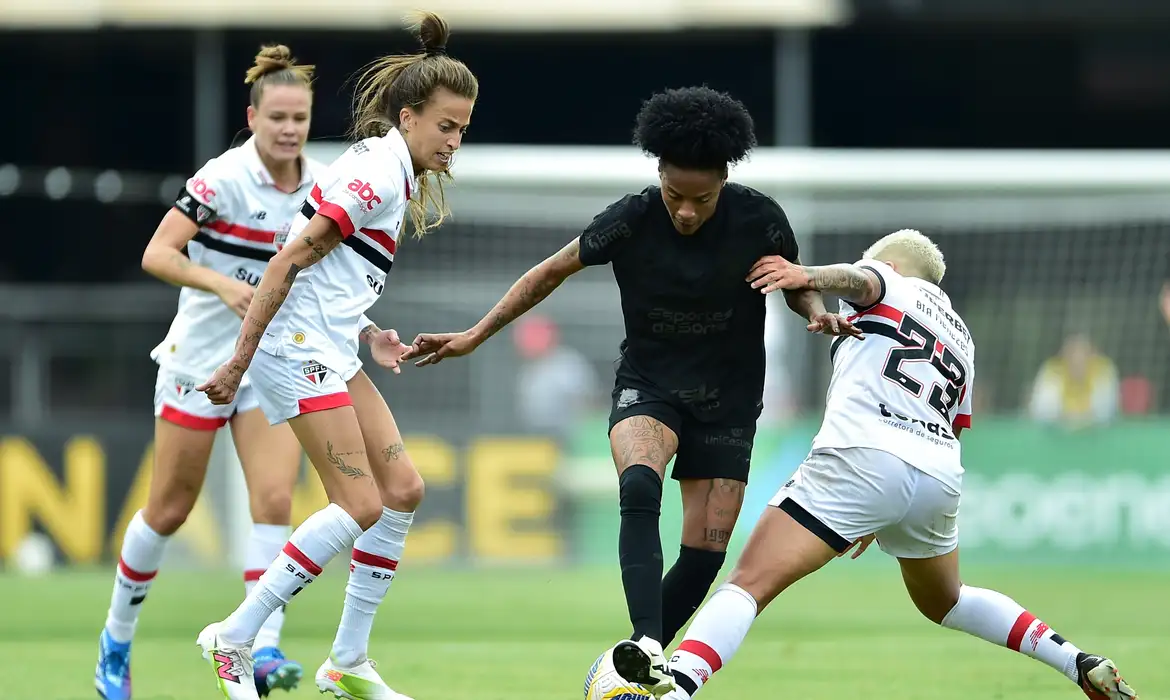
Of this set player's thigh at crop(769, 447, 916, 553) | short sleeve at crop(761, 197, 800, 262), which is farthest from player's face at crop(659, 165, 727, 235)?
player's thigh at crop(769, 447, 916, 553)

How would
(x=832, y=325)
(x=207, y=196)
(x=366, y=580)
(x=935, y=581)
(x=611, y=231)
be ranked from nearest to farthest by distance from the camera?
(x=832, y=325) < (x=611, y=231) < (x=935, y=581) < (x=366, y=580) < (x=207, y=196)

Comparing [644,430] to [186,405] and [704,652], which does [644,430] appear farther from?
[186,405]

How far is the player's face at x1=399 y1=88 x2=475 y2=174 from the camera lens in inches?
262

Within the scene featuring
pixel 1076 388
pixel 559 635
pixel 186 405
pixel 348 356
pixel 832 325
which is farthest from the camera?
pixel 1076 388

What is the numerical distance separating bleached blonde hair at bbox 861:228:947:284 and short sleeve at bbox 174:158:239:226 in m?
2.83

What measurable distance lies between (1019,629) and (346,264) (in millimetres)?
2945

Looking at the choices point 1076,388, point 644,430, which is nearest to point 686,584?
point 644,430

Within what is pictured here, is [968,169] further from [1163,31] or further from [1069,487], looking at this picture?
[1163,31]

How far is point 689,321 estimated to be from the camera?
6285 mm

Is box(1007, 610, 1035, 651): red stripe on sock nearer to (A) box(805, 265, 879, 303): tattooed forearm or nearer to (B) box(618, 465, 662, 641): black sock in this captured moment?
(A) box(805, 265, 879, 303): tattooed forearm

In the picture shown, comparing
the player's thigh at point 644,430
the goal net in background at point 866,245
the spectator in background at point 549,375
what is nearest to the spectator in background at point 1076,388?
the goal net in background at point 866,245

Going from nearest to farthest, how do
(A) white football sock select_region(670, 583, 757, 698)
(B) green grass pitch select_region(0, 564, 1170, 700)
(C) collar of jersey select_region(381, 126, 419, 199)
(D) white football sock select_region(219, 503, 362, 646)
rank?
1. (A) white football sock select_region(670, 583, 757, 698)
2. (D) white football sock select_region(219, 503, 362, 646)
3. (C) collar of jersey select_region(381, 126, 419, 199)
4. (B) green grass pitch select_region(0, 564, 1170, 700)

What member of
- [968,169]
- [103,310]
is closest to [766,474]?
[968,169]

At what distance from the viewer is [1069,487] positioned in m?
15.8
